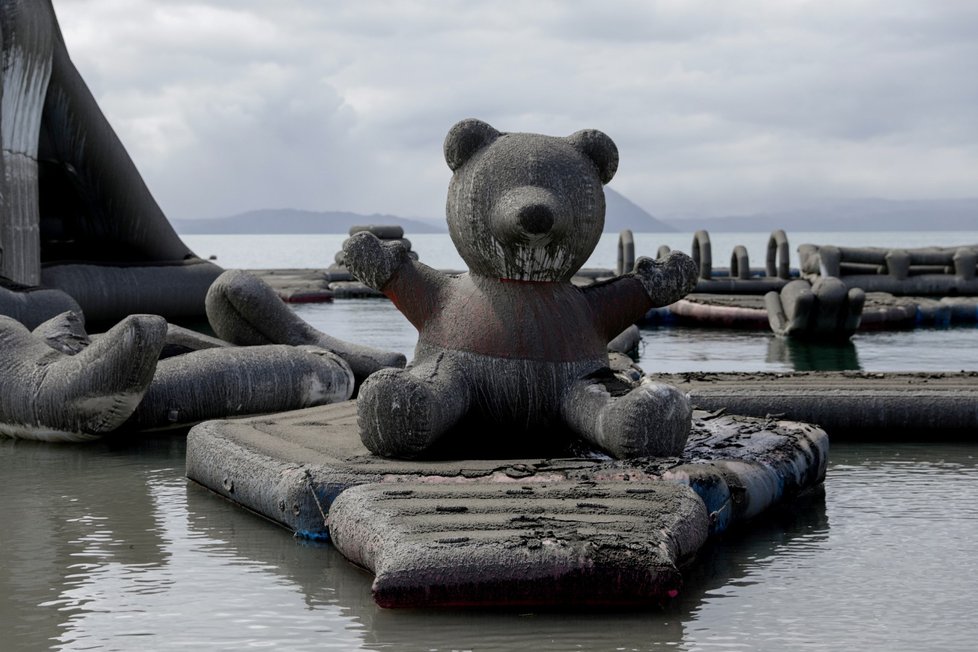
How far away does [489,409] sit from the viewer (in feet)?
18.1

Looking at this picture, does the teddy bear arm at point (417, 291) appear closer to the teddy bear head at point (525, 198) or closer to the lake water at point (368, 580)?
the teddy bear head at point (525, 198)

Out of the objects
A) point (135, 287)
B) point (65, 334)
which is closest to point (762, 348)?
point (135, 287)

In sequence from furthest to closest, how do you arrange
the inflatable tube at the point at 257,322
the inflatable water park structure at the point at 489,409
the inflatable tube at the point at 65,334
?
the inflatable tube at the point at 257,322, the inflatable tube at the point at 65,334, the inflatable water park structure at the point at 489,409

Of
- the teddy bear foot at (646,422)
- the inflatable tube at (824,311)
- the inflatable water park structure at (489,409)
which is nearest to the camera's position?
the inflatable water park structure at (489,409)

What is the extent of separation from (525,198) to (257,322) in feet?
11.9

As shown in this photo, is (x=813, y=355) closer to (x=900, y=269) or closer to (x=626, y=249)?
(x=900, y=269)

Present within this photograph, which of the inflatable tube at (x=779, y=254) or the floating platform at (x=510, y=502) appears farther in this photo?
the inflatable tube at (x=779, y=254)


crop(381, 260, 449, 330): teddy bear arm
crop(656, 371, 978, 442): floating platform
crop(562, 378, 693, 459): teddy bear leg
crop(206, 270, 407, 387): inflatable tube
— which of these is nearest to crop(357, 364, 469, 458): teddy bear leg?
crop(381, 260, 449, 330): teddy bear arm

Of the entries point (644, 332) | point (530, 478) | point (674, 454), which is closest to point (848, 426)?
point (674, 454)

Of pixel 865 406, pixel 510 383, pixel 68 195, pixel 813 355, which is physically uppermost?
pixel 68 195

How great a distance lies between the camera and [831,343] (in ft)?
50.8

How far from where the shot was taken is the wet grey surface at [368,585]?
3.68 meters

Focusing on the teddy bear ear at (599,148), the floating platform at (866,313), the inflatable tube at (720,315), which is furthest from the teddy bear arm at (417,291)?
the floating platform at (866,313)

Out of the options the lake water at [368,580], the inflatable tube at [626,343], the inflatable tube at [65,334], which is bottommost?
the lake water at [368,580]
